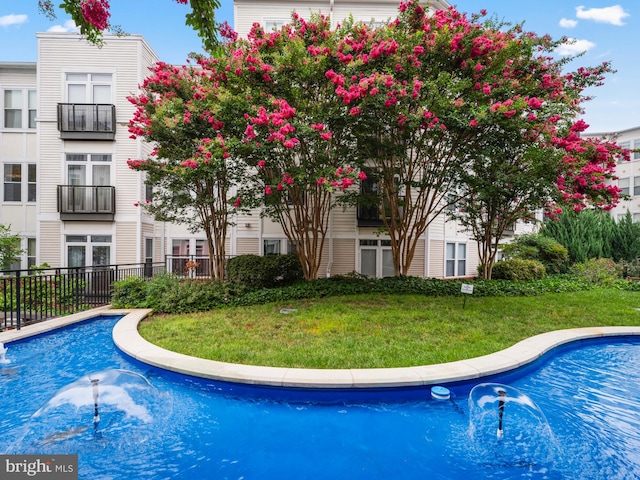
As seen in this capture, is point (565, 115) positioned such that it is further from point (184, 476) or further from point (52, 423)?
point (52, 423)

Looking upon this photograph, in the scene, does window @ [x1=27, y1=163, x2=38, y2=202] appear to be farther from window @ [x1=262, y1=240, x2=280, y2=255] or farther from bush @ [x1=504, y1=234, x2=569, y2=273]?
bush @ [x1=504, y1=234, x2=569, y2=273]

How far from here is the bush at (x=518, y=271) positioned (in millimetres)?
13164

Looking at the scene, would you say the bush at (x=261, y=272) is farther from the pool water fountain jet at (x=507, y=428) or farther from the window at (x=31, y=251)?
the window at (x=31, y=251)

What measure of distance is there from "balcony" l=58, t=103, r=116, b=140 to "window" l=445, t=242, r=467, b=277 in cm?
1528

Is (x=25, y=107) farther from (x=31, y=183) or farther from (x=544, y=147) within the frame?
(x=544, y=147)

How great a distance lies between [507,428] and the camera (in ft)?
11.8

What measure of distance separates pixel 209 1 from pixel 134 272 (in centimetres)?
1241

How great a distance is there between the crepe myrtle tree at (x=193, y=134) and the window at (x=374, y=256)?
6258 mm

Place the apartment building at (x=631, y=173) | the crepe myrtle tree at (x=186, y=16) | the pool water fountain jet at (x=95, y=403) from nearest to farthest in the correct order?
the crepe myrtle tree at (x=186, y=16) → the pool water fountain jet at (x=95, y=403) → the apartment building at (x=631, y=173)

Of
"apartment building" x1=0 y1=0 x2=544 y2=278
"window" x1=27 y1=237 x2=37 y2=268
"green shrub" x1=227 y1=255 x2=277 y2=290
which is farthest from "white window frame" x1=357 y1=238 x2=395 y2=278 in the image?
"window" x1=27 y1=237 x2=37 y2=268

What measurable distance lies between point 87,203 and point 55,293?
6300mm

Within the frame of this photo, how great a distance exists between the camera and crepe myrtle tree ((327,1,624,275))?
25.9 ft

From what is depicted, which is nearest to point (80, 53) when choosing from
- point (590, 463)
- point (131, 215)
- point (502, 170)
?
point (131, 215)

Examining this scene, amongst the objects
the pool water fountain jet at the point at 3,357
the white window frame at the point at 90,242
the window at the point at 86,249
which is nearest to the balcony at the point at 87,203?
the white window frame at the point at 90,242
